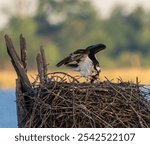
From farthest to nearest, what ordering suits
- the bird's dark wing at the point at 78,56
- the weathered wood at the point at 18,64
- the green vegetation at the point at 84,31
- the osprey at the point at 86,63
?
1. the green vegetation at the point at 84,31
2. the weathered wood at the point at 18,64
3. the bird's dark wing at the point at 78,56
4. the osprey at the point at 86,63

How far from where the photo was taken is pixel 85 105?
312 inches

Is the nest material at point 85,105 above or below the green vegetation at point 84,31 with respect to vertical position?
below

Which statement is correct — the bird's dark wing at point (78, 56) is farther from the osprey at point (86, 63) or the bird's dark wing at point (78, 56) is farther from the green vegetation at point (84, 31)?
the green vegetation at point (84, 31)

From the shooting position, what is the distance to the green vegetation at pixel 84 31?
105 feet

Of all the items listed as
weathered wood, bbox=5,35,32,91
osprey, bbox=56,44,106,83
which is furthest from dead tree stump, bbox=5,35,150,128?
weathered wood, bbox=5,35,32,91

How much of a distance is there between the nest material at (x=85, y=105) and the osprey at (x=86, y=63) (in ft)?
1.48

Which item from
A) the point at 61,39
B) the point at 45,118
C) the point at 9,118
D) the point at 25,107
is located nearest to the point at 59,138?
the point at 45,118

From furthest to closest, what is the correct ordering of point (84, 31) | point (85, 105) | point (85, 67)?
point (84, 31) < point (85, 67) < point (85, 105)

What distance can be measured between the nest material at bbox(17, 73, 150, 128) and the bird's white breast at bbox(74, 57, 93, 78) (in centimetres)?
48

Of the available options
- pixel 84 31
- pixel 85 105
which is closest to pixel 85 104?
pixel 85 105

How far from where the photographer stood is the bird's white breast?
8.59m

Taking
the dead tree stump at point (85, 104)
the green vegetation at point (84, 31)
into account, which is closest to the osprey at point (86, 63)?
the dead tree stump at point (85, 104)

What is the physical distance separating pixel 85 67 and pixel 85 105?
31.0 inches

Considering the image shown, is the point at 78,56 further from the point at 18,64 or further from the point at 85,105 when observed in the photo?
the point at 85,105
